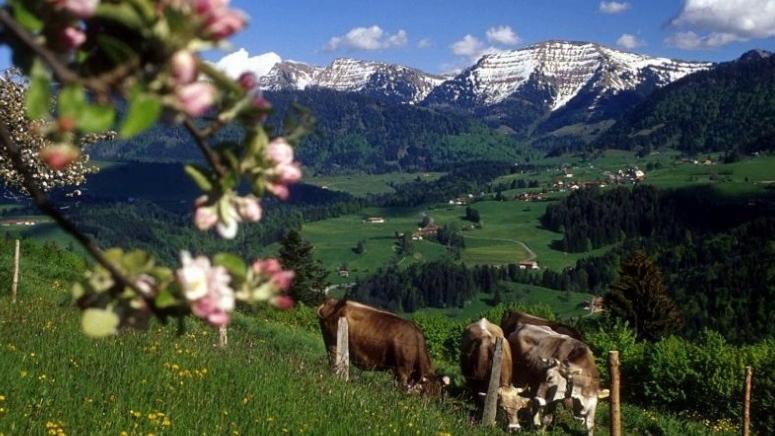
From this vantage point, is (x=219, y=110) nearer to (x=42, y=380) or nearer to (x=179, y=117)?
(x=179, y=117)

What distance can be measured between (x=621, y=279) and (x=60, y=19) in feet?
156

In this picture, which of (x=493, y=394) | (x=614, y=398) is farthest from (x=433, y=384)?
(x=614, y=398)

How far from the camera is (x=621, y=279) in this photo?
152 feet

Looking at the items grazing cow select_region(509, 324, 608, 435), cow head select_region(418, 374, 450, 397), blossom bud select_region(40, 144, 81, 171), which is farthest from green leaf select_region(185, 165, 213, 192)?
cow head select_region(418, 374, 450, 397)

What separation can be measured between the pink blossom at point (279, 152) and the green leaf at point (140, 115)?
0.44 meters

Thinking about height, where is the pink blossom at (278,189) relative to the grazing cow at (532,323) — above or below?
above

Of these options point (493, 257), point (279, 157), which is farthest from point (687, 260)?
point (279, 157)

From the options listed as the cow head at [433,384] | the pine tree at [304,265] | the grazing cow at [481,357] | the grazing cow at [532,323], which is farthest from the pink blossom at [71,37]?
the pine tree at [304,265]

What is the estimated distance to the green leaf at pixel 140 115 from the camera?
3.57 ft

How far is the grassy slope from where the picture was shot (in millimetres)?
7426

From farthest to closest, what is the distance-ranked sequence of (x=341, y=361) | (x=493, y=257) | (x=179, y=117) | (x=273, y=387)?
(x=493, y=257)
(x=341, y=361)
(x=273, y=387)
(x=179, y=117)

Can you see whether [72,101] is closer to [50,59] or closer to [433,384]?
[50,59]

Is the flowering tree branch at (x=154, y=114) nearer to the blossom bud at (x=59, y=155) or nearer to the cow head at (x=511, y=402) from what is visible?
the blossom bud at (x=59, y=155)

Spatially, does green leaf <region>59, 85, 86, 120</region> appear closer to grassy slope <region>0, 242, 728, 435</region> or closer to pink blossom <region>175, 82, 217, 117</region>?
pink blossom <region>175, 82, 217, 117</region>
